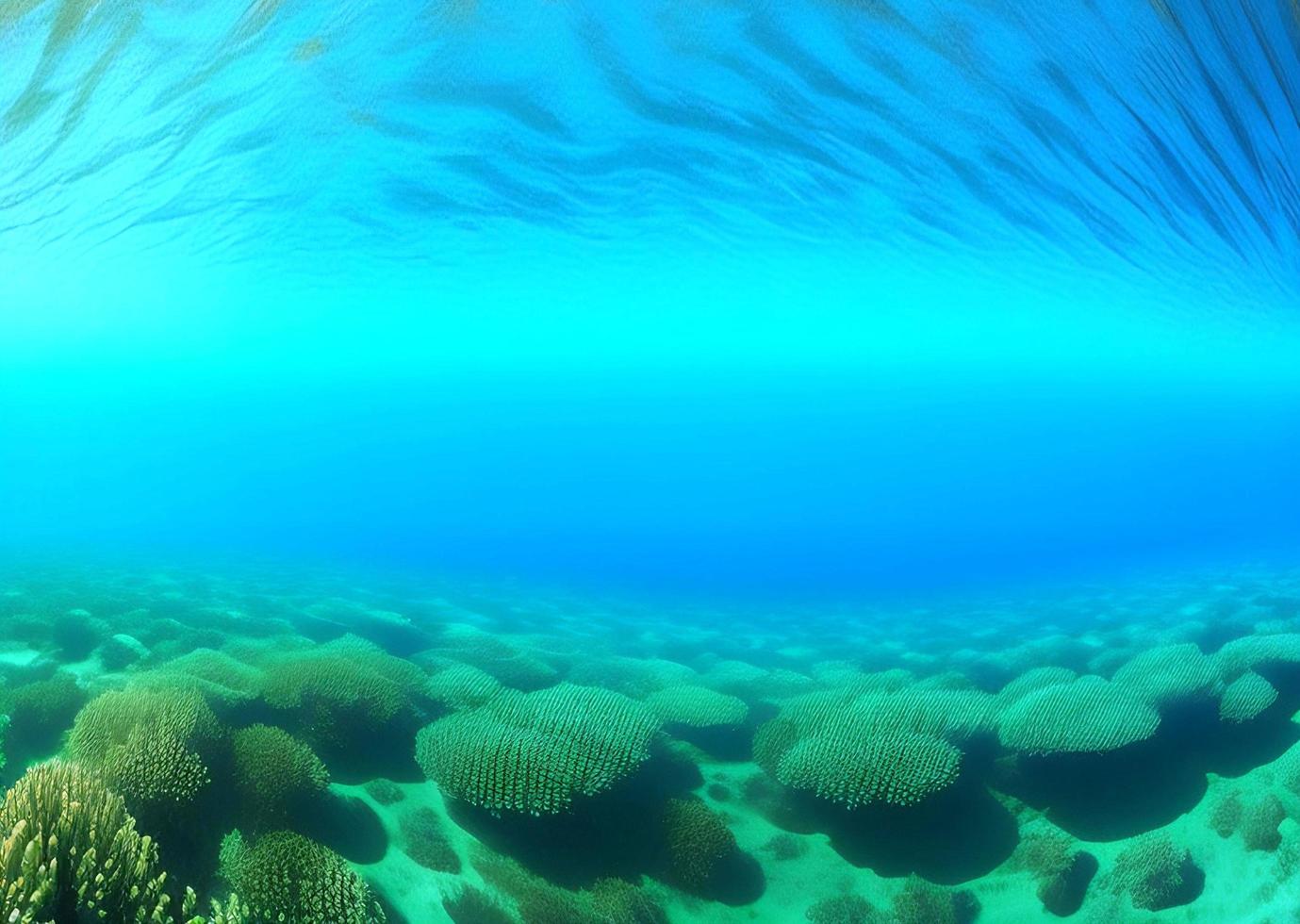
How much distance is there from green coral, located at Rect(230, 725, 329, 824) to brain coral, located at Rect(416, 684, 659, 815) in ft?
2.31

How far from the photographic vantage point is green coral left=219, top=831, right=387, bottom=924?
3.64 metres

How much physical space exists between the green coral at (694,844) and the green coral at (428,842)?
1.42 meters

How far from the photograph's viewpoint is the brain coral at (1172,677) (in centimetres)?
595

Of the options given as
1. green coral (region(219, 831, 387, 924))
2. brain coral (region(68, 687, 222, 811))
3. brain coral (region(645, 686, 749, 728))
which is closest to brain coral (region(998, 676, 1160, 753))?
brain coral (region(645, 686, 749, 728))

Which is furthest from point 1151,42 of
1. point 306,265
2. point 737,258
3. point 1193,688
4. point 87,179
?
point 306,265

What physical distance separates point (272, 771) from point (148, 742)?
0.77 meters

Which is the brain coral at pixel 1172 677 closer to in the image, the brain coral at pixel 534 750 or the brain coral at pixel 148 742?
the brain coral at pixel 534 750

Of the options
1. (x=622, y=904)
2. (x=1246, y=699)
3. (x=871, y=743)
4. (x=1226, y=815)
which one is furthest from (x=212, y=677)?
(x=1246, y=699)

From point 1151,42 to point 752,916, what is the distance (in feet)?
24.6

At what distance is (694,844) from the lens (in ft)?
14.9

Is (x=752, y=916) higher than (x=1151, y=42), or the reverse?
(x=1151, y=42)

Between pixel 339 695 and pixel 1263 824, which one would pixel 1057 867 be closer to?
pixel 1263 824

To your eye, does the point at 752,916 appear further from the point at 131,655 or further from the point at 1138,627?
the point at 1138,627

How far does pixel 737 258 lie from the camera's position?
Result: 14820mm
